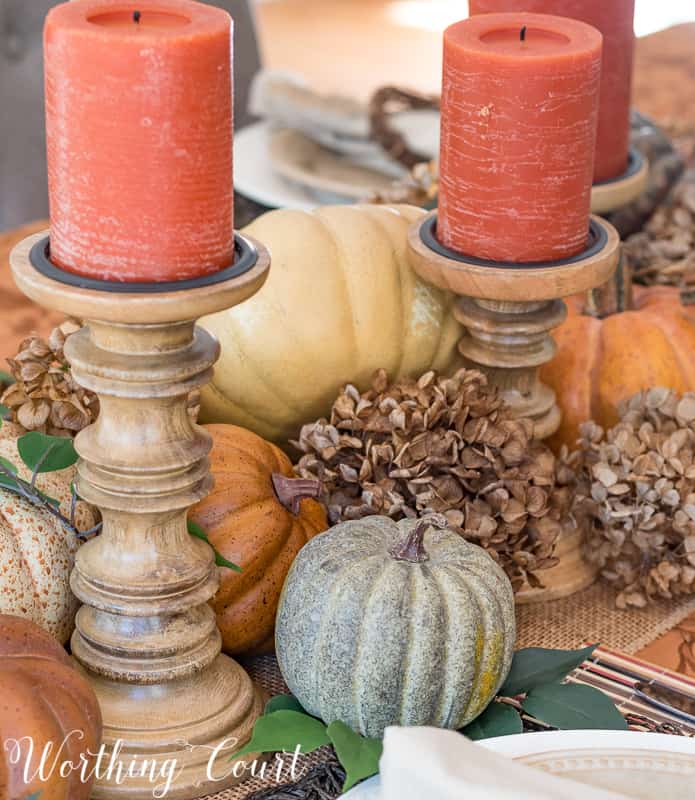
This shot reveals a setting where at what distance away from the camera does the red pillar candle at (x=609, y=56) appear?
37.7 inches

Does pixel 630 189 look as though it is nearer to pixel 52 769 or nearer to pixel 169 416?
pixel 169 416

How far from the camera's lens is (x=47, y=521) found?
0.74m

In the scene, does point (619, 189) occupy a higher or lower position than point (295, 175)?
higher

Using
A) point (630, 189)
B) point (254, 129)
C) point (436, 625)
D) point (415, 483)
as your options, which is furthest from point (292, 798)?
point (254, 129)

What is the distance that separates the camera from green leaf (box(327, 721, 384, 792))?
617mm

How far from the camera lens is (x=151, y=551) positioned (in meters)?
0.67

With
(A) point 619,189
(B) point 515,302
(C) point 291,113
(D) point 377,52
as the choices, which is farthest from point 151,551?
(D) point 377,52

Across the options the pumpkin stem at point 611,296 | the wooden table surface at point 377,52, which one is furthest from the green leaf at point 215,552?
the wooden table surface at point 377,52

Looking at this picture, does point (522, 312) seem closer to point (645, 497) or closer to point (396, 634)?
point (645, 497)

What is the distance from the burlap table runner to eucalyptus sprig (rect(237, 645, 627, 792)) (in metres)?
0.09

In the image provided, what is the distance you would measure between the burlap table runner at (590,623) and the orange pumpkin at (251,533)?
1.5 inches

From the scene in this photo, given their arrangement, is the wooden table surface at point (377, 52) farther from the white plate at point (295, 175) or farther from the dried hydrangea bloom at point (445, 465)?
the dried hydrangea bloom at point (445, 465)

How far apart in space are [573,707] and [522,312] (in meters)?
0.29

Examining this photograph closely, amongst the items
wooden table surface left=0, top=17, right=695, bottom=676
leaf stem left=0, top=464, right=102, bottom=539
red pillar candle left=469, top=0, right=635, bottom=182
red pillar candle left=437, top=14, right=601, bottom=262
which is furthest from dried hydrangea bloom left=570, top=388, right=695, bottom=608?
wooden table surface left=0, top=17, right=695, bottom=676
